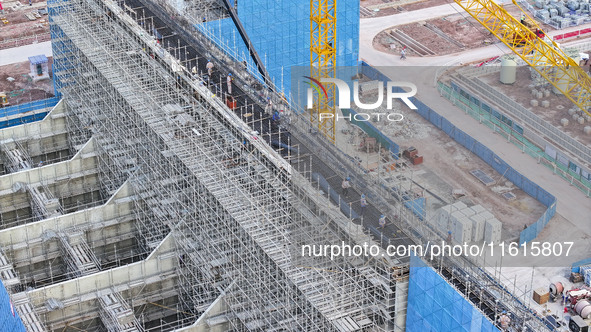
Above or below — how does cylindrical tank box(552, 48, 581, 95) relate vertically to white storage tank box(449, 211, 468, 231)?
above

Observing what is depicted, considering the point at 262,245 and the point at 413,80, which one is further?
the point at 413,80

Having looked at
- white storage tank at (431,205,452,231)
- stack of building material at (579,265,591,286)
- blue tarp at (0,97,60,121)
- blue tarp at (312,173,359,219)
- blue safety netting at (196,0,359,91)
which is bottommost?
stack of building material at (579,265,591,286)

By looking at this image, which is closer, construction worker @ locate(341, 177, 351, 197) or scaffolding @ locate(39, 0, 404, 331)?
scaffolding @ locate(39, 0, 404, 331)

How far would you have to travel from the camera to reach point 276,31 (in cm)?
9388

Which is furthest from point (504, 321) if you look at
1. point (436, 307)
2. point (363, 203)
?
point (363, 203)

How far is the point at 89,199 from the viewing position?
8100 cm

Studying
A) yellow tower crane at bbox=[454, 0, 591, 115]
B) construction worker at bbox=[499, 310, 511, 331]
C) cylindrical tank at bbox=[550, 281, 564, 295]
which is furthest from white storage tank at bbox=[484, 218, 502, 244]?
construction worker at bbox=[499, 310, 511, 331]

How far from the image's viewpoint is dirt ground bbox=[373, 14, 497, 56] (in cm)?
11312

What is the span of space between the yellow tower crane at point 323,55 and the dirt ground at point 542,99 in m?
17.6

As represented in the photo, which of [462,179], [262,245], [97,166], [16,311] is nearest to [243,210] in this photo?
[262,245]

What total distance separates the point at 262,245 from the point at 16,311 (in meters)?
14.7

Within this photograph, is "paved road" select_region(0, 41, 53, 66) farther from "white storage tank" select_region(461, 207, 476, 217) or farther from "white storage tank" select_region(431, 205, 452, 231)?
"white storage tank" select_region(461, 207, 476, 217)

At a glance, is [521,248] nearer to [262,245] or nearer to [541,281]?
[541,281]

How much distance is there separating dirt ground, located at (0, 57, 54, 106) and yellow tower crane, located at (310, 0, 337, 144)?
25364 millimetres
